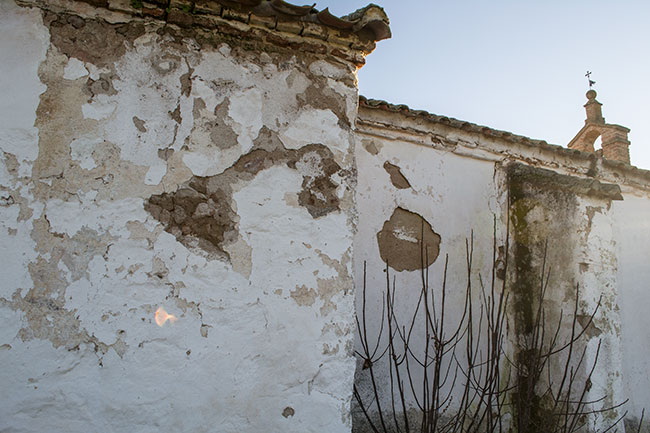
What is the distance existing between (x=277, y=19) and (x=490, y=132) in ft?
11.1

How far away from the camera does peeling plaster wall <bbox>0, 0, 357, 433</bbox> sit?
249cm

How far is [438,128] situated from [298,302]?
334 cm

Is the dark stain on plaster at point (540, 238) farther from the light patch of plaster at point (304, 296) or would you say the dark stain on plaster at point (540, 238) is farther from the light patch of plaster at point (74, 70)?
the light patch of plaster at point (74, 70)

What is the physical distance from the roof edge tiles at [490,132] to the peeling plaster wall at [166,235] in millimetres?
2126

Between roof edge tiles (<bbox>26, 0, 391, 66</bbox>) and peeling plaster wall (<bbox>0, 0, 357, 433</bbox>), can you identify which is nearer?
peeling plaster wall (<bbox>0, 0, 357, 433</bbox>)

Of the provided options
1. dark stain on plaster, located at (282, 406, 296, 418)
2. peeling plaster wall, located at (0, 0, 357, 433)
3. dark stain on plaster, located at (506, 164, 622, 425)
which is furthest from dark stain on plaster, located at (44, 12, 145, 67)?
dark stain on plaster, located at (506, 164, 622, 425)

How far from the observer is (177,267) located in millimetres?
2705

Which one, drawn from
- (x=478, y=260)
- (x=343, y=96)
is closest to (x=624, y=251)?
(x=478, y=260)

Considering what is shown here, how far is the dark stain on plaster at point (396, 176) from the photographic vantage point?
5.14 meters

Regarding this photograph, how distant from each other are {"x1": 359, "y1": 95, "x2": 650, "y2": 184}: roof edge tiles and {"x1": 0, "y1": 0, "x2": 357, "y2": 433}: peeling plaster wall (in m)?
2.13

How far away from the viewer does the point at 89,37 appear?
281 centimetres

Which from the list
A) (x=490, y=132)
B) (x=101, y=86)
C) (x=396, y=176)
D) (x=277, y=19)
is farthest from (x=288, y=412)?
(x=490, y=132)

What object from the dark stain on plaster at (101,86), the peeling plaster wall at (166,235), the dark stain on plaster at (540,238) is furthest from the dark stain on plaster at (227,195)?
the dark stain on plaster at (540,238)

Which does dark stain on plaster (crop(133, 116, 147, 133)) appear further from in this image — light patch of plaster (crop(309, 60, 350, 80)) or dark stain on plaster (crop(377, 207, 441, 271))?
dark stain on plaster (crop(377, 207, 441, 271))
